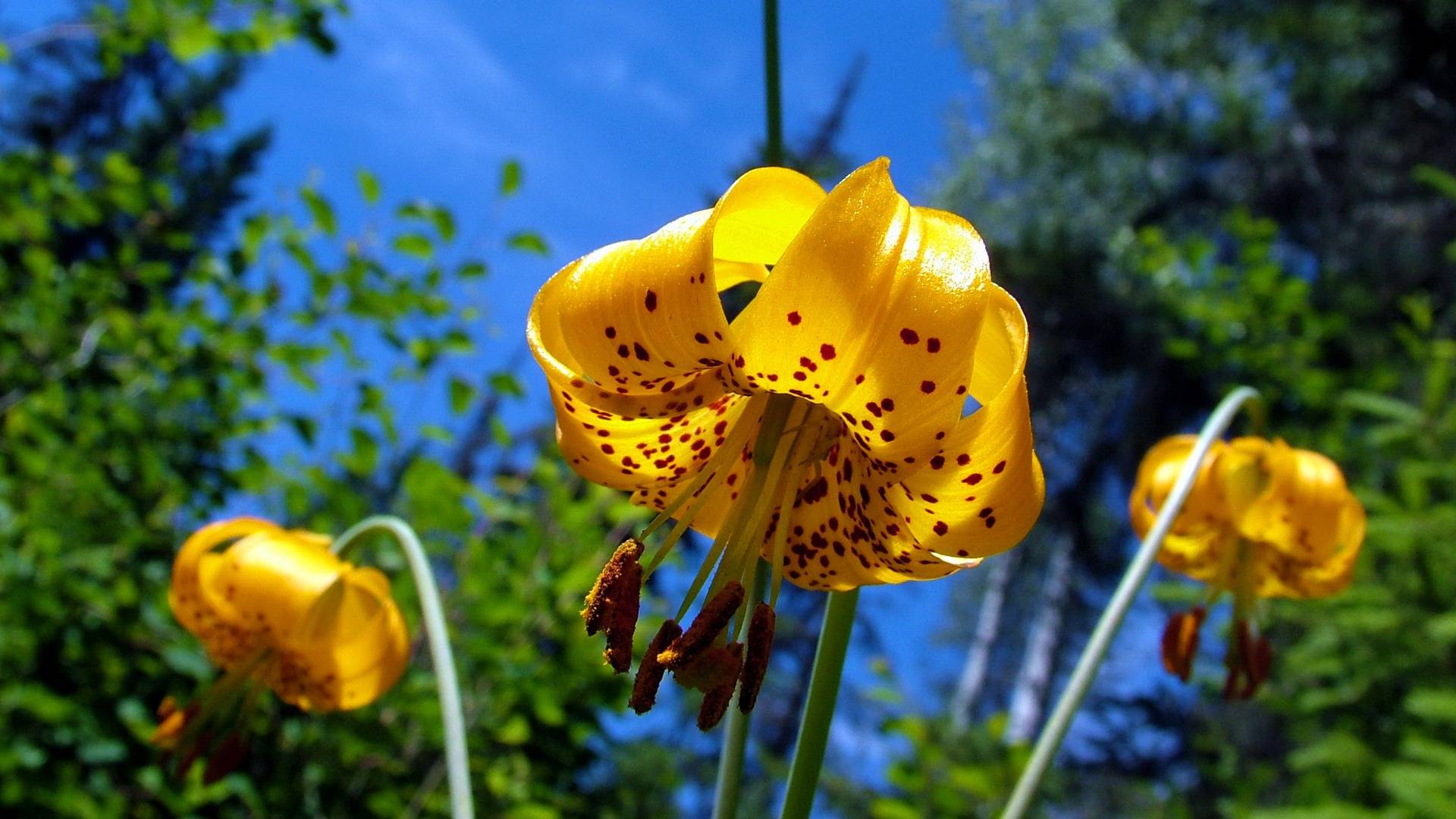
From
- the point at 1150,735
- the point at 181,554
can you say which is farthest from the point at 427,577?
the point at 1150,735

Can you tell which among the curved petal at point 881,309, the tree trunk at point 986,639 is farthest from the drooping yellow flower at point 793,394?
the tree trunk at point 986,639

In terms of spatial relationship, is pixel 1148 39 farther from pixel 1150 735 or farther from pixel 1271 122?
pixel 1150 735

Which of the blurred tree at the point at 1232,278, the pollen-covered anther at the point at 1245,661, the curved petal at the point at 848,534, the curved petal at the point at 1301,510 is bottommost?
the curved petal at the point at 848,534

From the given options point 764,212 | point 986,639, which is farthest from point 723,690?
point 986,639

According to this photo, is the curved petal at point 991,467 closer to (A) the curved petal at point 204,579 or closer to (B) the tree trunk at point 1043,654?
(A) the curved petal at point 204,579

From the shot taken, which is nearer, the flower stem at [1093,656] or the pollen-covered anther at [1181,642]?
the flower stem at [1093,656]

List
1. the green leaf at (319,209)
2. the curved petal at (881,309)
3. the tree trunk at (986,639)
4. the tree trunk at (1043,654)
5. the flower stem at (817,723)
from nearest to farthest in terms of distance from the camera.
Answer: the curved petal at (881,309) < the flower stem at (817,723) < the green leaf at (319,209) < the tree trunk at (1043,654) < the tree trunk at (986,639)

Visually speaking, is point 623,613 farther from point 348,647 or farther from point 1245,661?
point 1245,661
